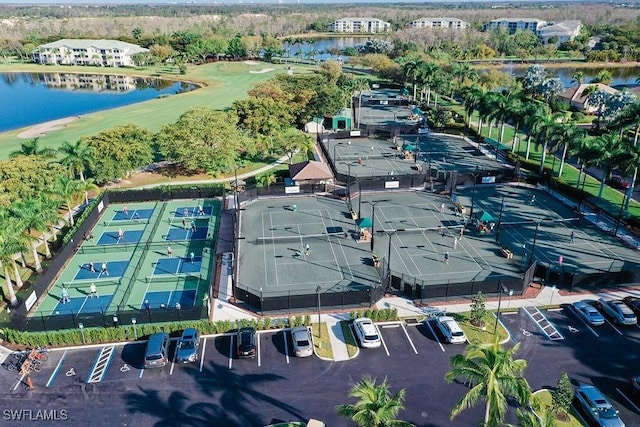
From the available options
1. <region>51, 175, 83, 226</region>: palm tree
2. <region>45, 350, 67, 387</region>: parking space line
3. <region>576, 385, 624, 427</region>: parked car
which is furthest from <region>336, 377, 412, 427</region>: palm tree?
<region>51, 175, 83, 226</region>: palm tree

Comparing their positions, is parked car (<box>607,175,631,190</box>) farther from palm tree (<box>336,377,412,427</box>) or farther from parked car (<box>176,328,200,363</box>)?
parked car (<box>176,328,200,363</box>)

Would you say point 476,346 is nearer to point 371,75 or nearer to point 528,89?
point 528,89

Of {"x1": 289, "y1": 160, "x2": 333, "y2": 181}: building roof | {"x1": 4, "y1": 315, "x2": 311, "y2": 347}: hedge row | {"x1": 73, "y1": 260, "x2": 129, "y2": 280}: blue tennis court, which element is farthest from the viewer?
{"x1": 289, "y1": 160, "x2": 333, "y2": 181}: building roof

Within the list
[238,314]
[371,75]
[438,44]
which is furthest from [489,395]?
[438,44]

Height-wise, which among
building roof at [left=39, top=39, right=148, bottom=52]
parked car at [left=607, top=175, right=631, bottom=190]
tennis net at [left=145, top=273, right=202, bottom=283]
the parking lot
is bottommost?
the parking lot

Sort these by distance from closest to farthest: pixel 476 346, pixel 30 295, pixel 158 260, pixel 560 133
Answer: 1. pixel 476 346
2. pixel 30 295
3. pixel 158 260
4. pixel 560 133

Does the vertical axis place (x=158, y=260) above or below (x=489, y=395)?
below

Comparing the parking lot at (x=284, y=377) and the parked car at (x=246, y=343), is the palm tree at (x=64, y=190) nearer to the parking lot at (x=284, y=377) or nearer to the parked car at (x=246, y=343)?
the parking lot at (x=284, y=377)
